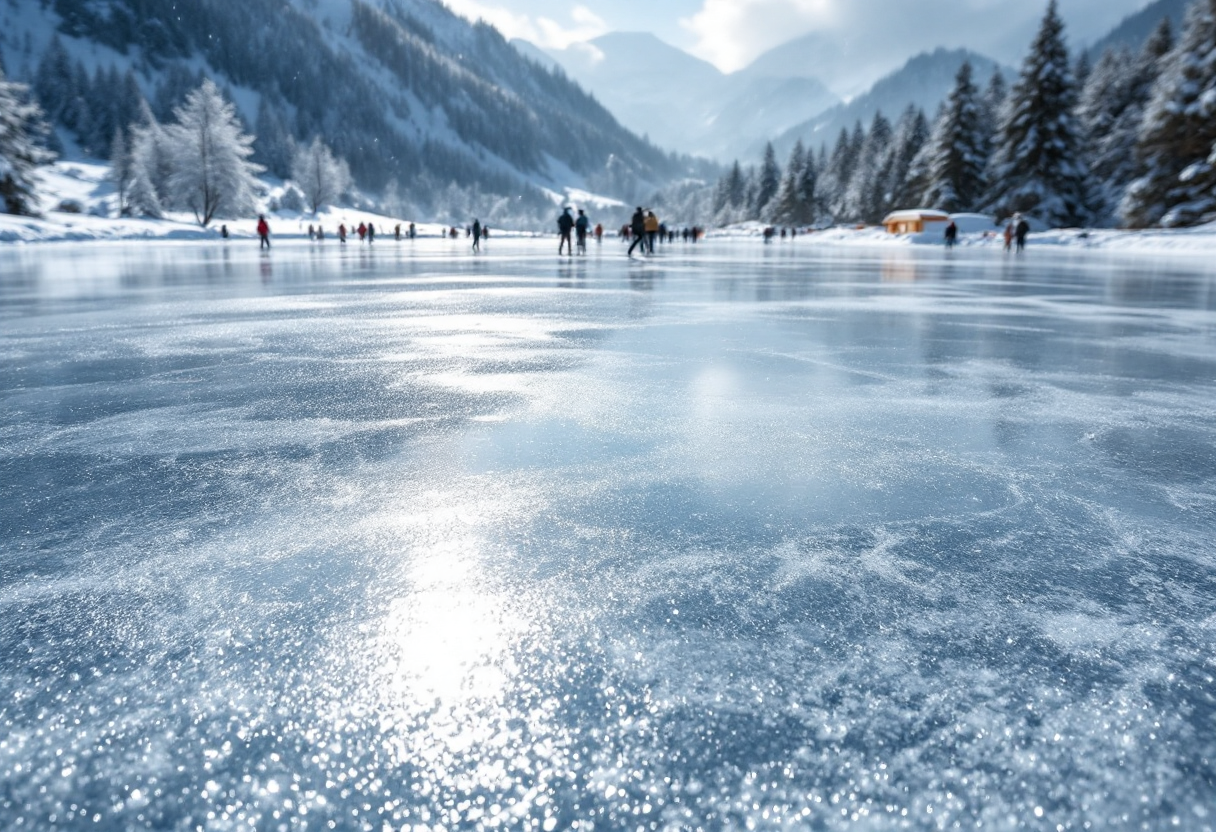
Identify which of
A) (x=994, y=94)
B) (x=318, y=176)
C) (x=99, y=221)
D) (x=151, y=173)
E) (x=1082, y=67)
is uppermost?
(x=1082, y=67)

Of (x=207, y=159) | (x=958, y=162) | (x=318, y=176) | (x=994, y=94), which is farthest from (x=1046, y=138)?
(x=318, y=176)

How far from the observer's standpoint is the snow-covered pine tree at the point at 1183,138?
33312 millimetres

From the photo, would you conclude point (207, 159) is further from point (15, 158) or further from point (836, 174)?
point (836, 174)

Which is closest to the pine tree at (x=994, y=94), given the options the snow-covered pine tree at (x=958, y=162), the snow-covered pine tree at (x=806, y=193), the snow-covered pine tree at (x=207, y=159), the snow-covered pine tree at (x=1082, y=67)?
the snow-covered pine tree at (x=1082, y=67)

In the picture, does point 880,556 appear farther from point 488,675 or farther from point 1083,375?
point 1083,375

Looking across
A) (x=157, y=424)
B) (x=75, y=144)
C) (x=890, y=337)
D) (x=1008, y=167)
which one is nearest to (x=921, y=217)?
(x=1008, y=167)

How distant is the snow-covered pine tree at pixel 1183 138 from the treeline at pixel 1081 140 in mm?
52

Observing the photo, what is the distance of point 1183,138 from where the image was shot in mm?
36000

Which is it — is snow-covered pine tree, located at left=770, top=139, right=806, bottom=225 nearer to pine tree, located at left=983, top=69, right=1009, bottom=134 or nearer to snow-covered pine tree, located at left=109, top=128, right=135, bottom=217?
pine tree, located at left=983, top=69, right=1009, bottom=134

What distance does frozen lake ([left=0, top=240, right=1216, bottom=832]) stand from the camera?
1136mm

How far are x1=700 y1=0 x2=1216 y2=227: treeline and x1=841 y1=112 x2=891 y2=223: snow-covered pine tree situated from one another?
3206 mm

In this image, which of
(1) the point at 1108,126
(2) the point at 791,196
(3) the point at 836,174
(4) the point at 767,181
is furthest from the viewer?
(4) the point at 767,181

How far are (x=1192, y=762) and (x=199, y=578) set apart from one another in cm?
206

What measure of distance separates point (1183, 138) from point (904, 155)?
1298 inches
